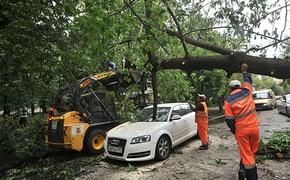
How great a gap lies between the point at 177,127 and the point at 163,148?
3.56ft

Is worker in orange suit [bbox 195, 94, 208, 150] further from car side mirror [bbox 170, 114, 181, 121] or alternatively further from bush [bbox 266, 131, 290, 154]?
bush [bbox 266, 131, 290, 154]

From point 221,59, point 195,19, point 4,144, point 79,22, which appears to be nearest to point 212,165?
point 221,59

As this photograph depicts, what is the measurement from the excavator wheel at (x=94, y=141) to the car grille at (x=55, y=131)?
867 millimetres

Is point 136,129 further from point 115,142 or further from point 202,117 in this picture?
point 202,117

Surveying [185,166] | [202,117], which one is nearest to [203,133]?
[202,117]

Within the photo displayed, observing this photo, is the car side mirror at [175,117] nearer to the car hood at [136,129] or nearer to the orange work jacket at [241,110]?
the car hood at [136,129]

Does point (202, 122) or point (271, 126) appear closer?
point (202, 122)

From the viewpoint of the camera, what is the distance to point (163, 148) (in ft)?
28.0

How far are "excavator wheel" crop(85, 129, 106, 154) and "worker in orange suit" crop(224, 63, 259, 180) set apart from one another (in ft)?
17.9

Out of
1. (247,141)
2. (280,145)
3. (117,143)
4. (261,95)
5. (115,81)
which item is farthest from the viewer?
(261,95)

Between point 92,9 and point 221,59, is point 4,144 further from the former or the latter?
point 221,59

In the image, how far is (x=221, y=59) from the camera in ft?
22.2

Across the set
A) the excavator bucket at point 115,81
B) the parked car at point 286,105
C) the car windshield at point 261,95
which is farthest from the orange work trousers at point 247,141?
the car windshield at point 261,95

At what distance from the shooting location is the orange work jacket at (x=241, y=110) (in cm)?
577
